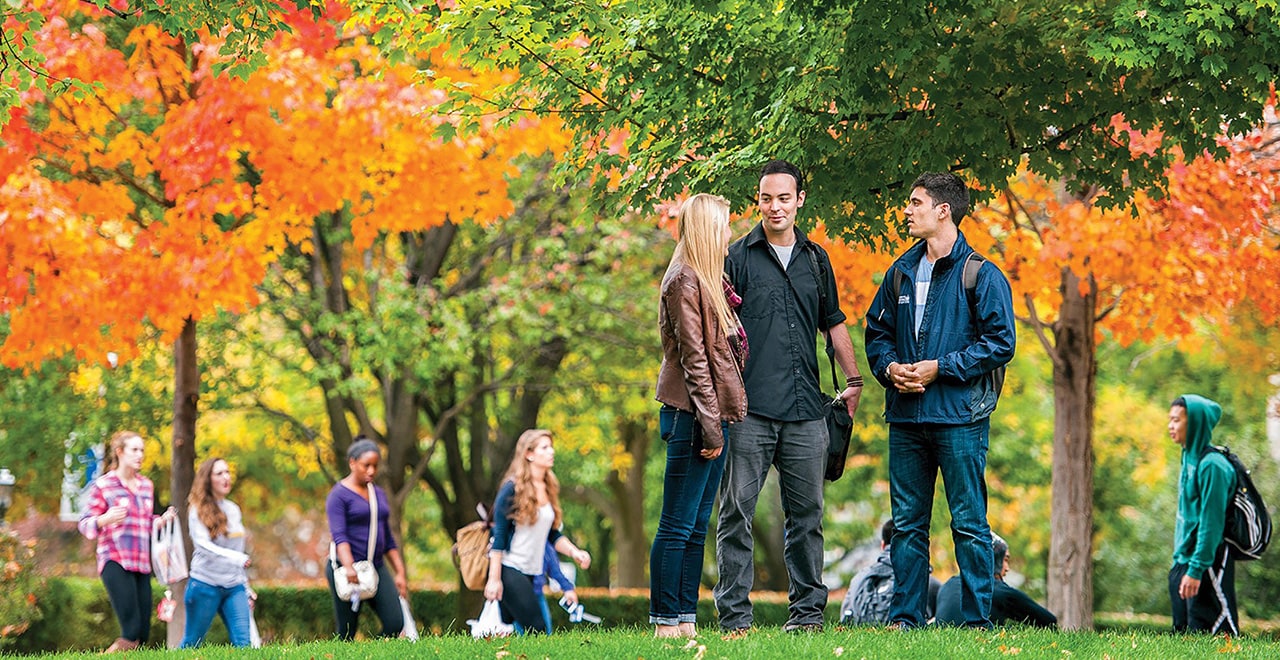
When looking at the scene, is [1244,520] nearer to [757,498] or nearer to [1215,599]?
[1215,599]

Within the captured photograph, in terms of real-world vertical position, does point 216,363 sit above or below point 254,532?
→ above

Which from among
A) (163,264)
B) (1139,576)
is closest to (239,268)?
(163,264)

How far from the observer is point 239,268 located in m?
11.6

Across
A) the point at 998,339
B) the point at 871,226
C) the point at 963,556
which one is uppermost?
the point at 871,226

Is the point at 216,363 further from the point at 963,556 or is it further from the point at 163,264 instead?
the point at 963,556

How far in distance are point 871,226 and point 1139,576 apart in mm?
18104

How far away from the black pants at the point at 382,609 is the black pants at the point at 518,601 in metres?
0.72

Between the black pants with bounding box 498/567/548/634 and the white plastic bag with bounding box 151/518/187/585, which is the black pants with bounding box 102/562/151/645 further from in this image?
the black pants with bounding box 498/567/548/634

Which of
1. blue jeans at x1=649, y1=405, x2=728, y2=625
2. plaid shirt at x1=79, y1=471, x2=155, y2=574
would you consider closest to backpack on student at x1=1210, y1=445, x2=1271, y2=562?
blue jeans at x1=649, y1=405, x2=728, y2=625

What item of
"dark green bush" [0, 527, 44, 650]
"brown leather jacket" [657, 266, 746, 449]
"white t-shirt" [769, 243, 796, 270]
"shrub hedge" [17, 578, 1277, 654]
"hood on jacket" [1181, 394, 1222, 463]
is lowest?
"shrub hedge" [17, 578, 1277, 654]

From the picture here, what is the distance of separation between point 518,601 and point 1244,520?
4.82 meters

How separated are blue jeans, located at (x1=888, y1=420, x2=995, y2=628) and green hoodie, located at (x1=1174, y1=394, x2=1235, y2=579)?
2.68 m

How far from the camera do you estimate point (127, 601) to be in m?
9.90

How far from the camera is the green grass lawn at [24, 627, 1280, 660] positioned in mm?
6031
